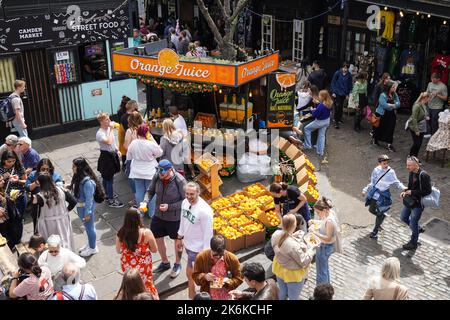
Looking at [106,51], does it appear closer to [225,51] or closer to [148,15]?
[225,51]

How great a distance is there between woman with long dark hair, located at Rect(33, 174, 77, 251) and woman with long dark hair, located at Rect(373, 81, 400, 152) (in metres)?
8.07

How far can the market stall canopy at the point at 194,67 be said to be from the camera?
435 inches

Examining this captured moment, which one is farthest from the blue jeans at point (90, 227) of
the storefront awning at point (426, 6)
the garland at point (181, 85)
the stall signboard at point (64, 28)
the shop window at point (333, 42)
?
the shop window at point (333, 42)

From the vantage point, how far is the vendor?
8.00 m

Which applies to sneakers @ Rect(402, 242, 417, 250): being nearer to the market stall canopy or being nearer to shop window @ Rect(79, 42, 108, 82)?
the market stall canopy

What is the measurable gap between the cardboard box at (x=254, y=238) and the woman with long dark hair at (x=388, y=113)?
5624mm

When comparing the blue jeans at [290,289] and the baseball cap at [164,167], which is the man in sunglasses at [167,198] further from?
the blue jeans at [290,289]

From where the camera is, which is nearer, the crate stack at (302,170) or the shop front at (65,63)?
the crate stack at (302,170)

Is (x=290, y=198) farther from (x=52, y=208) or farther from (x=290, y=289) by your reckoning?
(x=52, y=208)

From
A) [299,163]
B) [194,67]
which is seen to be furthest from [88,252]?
[194,67]

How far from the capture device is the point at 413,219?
29.8ft

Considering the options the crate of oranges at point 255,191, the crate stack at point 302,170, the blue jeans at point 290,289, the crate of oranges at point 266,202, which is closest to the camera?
the blue jeans at point 290,289

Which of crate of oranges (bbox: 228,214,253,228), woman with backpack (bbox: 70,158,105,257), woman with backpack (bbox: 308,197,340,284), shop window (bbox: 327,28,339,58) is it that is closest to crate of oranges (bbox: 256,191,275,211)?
crate of oranges (bbox: 228,214,253,228)
